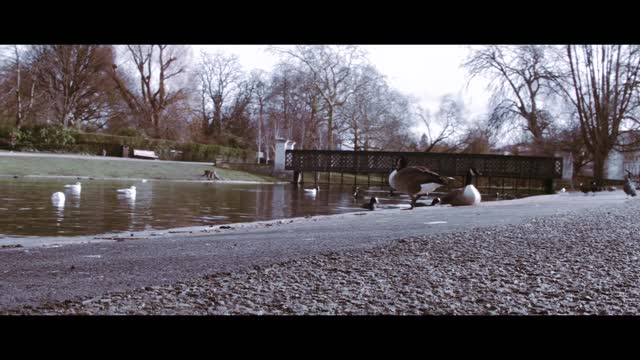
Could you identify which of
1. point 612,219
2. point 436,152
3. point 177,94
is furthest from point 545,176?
point 177,94

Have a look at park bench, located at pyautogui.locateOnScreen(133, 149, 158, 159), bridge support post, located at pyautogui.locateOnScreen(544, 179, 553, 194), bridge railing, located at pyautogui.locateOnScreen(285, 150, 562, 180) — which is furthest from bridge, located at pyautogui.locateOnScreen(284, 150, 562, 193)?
park bench, located at pyautogui.locateOnScreen(133, 149, 158, 159)

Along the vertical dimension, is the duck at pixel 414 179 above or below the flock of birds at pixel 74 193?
above

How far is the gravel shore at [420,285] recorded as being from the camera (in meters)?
2.41

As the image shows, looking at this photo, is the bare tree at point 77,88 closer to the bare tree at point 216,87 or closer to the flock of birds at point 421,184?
the bare tree at point 216,87

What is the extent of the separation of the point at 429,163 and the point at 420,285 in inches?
323

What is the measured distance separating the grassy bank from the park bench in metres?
0.38

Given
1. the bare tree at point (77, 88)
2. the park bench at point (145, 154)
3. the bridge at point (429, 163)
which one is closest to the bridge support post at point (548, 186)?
the bridge at point (429, 163)

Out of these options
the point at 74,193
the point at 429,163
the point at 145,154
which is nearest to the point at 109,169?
the point at 145,154

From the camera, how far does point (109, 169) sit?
57.2ft

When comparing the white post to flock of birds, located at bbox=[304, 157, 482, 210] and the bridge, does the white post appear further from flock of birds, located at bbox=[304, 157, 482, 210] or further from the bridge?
flock of birds, located at bbox=[304, 157, 482, 210]

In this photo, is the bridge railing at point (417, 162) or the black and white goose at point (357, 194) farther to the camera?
the black and white goose at point (357, 194)

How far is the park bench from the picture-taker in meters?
16.3

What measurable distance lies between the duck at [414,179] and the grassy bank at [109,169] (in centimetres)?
609

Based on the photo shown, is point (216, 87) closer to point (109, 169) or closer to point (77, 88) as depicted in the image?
point (77, 88)
